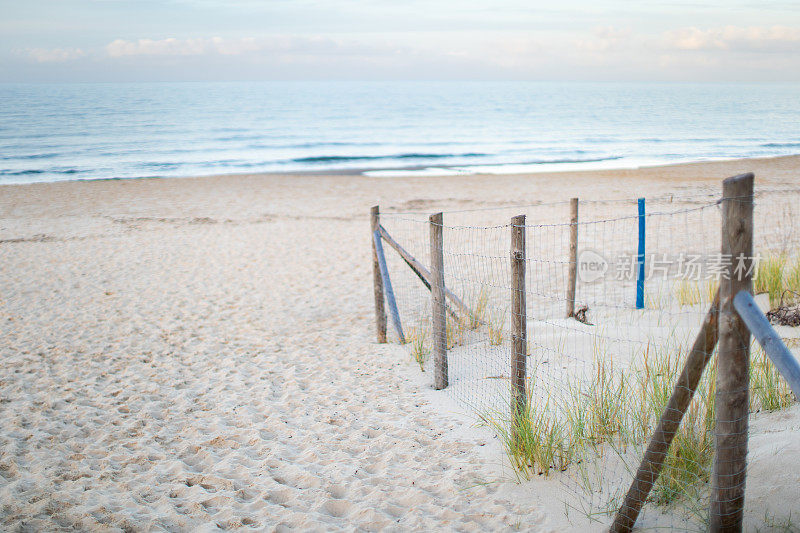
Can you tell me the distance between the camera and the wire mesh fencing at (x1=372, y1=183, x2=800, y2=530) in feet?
10.5

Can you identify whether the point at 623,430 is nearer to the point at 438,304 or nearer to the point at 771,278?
the point at 438,304

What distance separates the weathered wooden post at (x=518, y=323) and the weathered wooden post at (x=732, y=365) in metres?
1.27

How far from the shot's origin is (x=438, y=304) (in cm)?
489

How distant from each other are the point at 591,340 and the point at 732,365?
3320 millimetres

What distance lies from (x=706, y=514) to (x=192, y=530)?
2.69m

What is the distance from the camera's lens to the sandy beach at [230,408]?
3271 mm

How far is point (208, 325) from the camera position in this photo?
706 centimetres

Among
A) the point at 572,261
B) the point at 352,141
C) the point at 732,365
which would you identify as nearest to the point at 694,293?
the point at 572,261

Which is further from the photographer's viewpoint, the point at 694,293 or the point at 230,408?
the point at 694,293

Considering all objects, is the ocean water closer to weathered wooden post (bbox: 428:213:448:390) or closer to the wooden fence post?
weathered wooden post (bbox: 428:213:448:390)

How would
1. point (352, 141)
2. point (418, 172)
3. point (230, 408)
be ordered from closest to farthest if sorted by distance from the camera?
point (230, 408), point (418, 172), point (352, 141)

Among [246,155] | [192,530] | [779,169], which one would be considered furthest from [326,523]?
[246,155]

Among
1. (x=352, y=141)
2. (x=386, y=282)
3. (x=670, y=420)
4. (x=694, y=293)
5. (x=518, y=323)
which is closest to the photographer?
(x=670, y=420)

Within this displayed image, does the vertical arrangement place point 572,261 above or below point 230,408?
above
